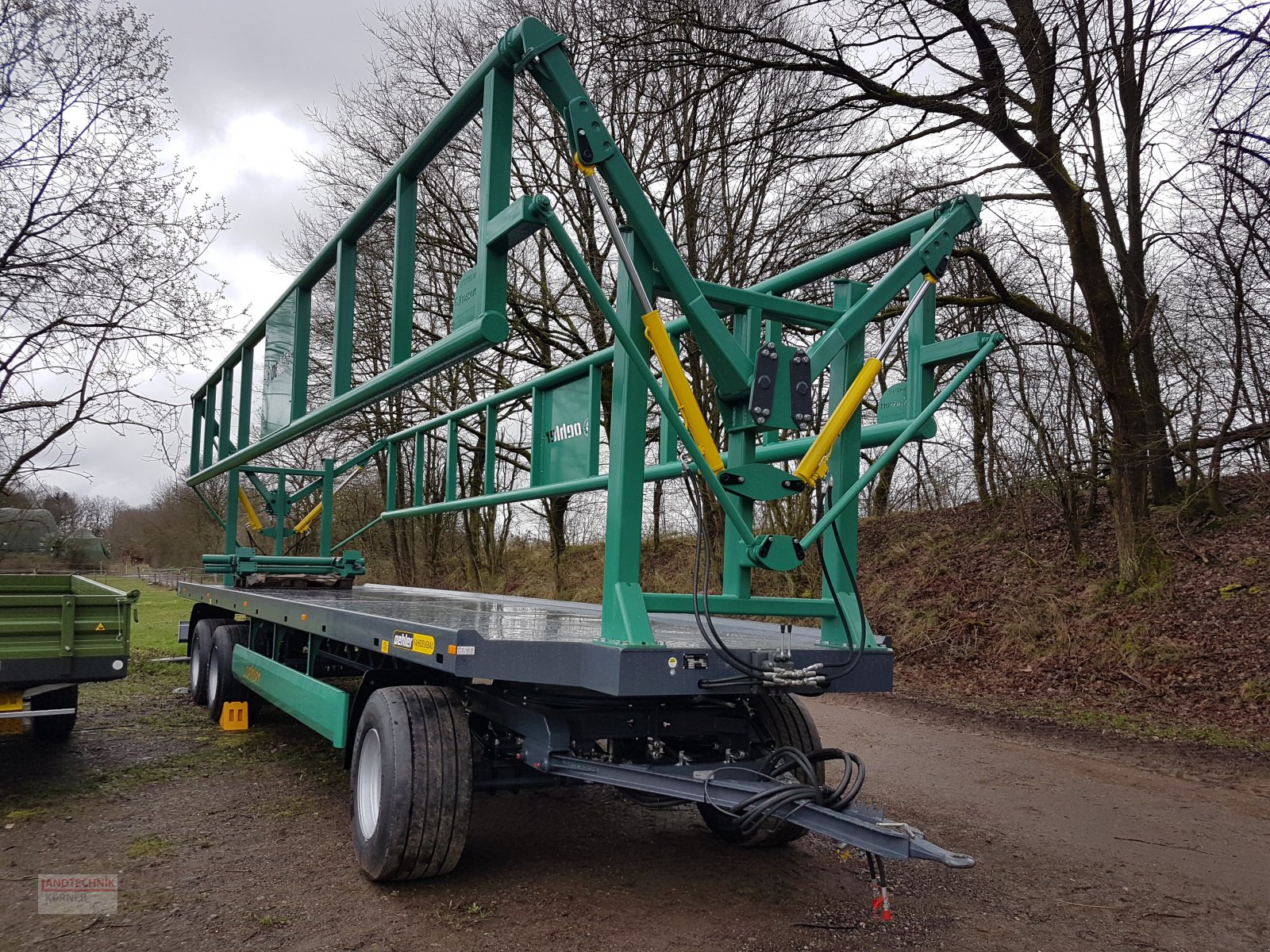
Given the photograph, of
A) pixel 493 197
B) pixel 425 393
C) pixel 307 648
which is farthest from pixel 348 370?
pixel 425 393

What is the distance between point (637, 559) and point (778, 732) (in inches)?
64.5

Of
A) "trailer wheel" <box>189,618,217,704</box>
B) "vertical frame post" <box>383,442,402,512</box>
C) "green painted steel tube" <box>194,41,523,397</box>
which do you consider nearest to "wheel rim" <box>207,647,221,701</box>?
"trailer wheel" <box>189,618,217,704</box>

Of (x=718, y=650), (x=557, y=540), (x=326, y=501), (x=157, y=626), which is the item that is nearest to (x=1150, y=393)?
(x=326, y=501)

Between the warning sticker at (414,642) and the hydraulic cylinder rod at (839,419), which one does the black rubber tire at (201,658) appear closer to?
the warning sticker at (414,642)

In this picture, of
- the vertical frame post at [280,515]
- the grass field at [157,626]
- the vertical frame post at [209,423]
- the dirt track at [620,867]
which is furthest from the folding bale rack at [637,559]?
the vertical frame post at [280,515]

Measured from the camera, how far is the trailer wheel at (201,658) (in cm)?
890

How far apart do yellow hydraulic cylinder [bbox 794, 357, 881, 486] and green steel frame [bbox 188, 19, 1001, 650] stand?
4.2 inches

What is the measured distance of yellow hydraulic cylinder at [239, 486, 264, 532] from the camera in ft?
30.8

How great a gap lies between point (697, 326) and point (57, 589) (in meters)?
6.27

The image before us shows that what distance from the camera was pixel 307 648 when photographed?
6.72 m

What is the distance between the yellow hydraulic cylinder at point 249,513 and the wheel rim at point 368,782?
226 inches

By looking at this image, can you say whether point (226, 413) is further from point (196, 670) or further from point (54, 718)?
point (196, 670)

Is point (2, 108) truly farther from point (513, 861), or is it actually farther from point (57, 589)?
point (513, 861)

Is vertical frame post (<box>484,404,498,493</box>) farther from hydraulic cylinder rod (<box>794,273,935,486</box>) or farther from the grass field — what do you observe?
hydraulic cylinder rod (<box>794,273,935,486</box>)
